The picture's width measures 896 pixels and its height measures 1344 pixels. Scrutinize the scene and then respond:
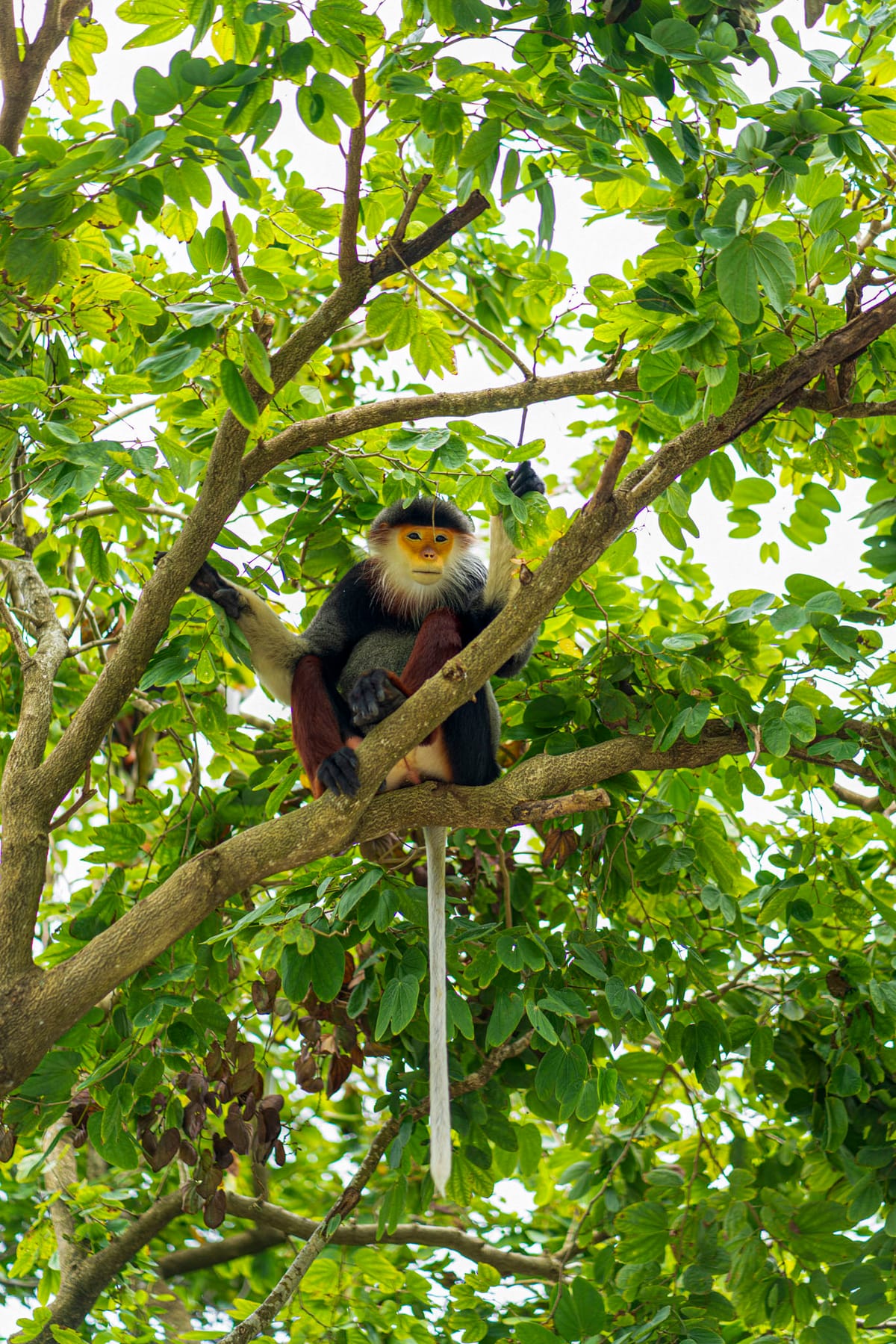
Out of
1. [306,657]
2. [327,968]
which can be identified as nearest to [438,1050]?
[327,968]

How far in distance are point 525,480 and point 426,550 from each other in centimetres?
72

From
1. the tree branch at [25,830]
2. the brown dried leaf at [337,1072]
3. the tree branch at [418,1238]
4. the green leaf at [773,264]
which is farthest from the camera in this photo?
the tree branch at [418,1238]

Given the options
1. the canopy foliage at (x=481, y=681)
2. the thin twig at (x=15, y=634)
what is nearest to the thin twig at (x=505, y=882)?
the canopy foliage at (x=481, y=681)

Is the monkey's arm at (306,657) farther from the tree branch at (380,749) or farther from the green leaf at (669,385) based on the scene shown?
the green leaf at (669,385)

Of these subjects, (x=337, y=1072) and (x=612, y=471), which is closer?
(x=612, y=471)

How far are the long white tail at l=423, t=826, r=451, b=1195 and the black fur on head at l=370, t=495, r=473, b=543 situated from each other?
1247 mm

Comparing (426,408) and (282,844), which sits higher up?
(426,408)

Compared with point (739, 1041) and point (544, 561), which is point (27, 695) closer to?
point (544, 561)

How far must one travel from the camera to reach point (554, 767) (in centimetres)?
315

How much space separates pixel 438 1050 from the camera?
10.0 ft

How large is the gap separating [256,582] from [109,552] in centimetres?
64

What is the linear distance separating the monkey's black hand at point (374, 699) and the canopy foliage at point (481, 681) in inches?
11.4

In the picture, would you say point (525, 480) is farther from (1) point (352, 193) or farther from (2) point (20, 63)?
(2) point (20, 63)

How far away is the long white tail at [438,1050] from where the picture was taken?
9.62 ft
